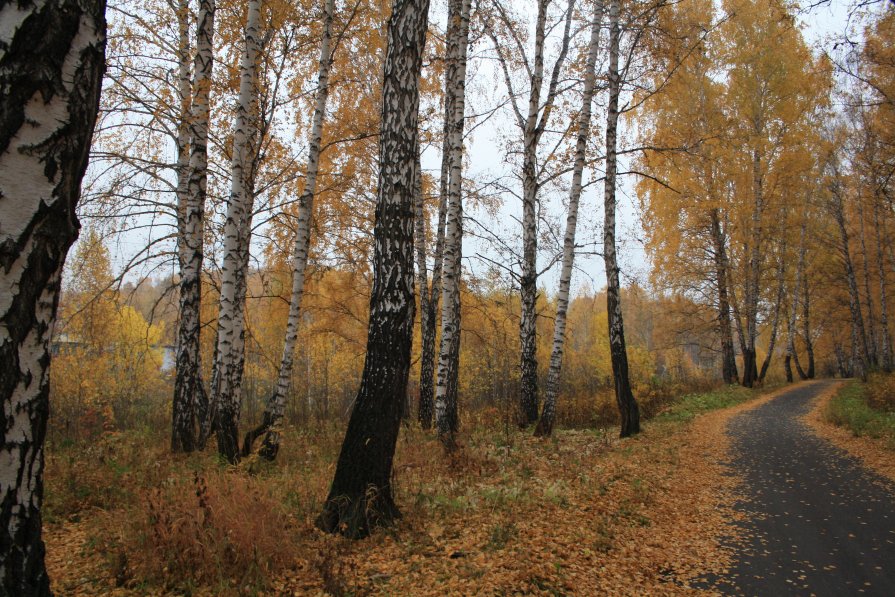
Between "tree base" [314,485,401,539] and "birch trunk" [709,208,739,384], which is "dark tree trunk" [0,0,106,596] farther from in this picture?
"birch trunk" [709,208,739,384]

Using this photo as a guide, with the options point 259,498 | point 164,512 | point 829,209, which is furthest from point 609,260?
point 829,209

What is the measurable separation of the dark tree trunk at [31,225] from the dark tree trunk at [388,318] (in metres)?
2.85

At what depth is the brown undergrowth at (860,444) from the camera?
25.5ft

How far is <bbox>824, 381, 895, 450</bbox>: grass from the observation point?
9713 mm

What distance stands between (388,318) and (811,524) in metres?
5.38

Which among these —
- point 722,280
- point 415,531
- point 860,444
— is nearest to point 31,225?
point 415,531

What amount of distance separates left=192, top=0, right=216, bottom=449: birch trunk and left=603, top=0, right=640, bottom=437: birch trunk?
7.99m

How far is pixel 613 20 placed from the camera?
10.3 metres

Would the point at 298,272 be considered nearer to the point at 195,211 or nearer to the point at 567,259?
the point at 195,211

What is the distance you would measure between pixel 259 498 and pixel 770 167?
2304 cm

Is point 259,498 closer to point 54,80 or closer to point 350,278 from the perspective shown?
point 54,80

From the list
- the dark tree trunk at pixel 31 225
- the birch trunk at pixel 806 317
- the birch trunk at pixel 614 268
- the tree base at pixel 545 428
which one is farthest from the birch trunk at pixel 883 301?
the dark tree trunk at pixel 31 225

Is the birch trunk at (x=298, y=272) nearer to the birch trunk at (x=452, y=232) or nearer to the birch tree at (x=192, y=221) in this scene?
the birch tree at (x=192, y=221)

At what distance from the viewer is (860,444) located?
9.35 m
